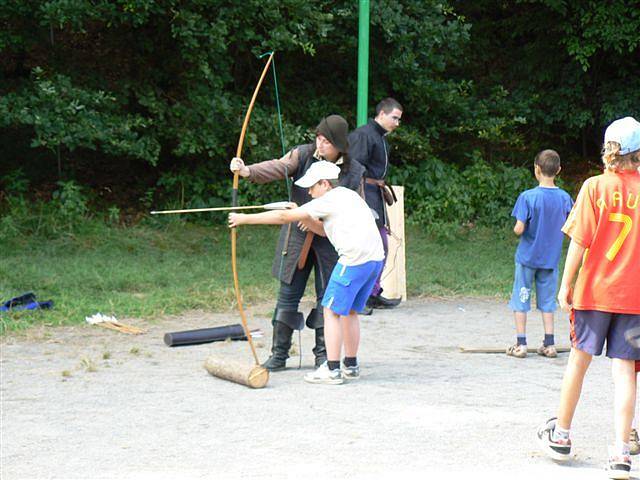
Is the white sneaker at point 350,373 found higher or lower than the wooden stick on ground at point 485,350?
higher

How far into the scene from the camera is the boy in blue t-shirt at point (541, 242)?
7.71m

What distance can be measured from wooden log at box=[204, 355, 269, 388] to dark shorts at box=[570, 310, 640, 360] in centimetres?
230

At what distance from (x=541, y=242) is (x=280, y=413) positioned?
2.83 meters

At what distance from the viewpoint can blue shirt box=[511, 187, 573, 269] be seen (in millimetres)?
→ 7715

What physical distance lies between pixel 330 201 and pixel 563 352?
2.68 m

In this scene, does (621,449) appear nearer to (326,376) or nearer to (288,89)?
(326,376)

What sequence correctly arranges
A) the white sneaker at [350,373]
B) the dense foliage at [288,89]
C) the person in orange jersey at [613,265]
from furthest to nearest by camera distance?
the dense foliage at [288,89] → the white sneaker at [350,373] → the person in orange jersey at [613,265]

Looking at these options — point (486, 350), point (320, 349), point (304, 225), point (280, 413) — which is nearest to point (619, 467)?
point (280, 413)

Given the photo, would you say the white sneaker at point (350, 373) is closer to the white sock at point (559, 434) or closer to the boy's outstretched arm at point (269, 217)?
the boy's outstretched arm at point (269, 217)

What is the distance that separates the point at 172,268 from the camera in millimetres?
11805

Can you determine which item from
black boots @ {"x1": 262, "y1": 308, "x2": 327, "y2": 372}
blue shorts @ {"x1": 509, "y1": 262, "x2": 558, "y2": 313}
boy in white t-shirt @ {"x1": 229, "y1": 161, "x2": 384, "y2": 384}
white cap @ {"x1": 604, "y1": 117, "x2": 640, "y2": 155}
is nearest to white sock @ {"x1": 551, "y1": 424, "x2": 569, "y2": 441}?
white cap @ {"x1": 604, "y1": 117, "x2": 640, "y2": 155}

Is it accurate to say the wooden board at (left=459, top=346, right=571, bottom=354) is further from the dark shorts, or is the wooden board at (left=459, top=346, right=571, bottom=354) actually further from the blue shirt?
the dark shorts

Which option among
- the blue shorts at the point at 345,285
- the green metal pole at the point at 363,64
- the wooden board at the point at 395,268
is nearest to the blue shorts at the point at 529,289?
the blue shorts at the point at 345,285

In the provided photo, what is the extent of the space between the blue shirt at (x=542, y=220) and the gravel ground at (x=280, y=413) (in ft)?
2.59
